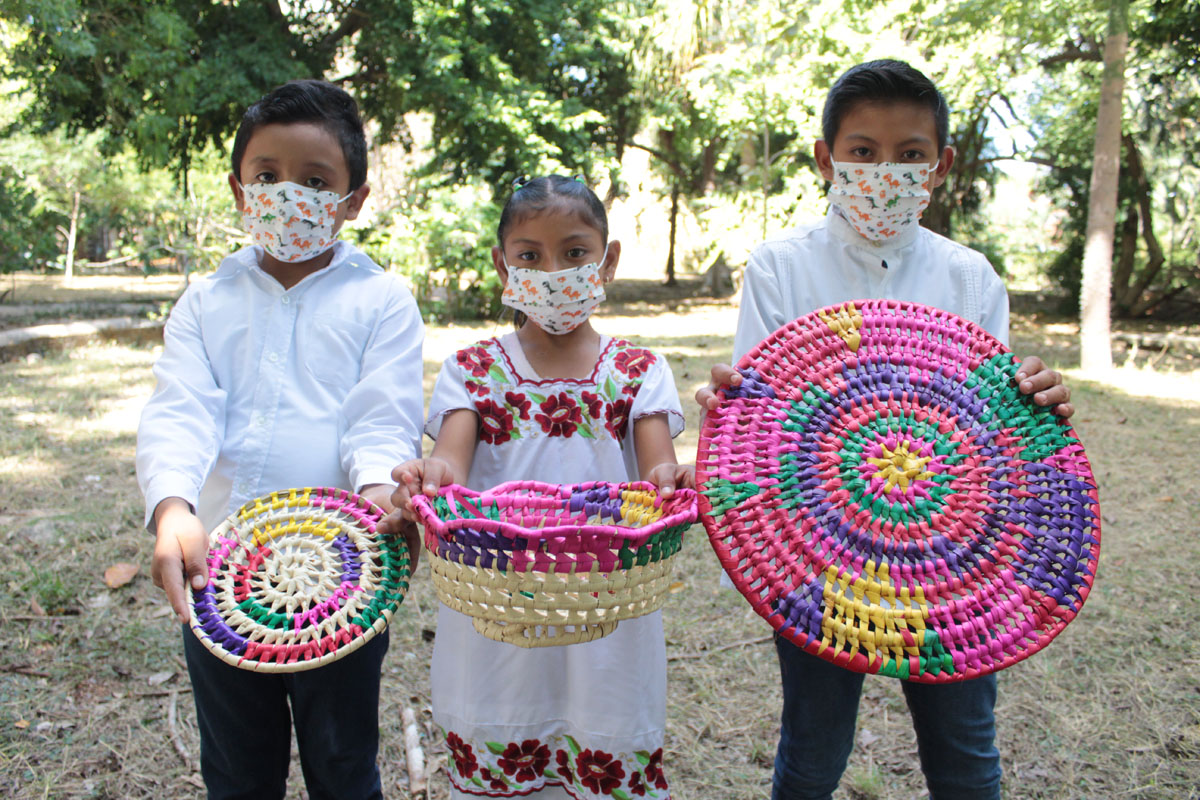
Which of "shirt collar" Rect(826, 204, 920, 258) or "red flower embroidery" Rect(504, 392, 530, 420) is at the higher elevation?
"shirt collar" Rect(826, 204, 920, 258)

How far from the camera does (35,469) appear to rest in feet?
14.6

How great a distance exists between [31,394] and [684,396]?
473cm

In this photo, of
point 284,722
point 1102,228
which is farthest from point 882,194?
point 1102,228

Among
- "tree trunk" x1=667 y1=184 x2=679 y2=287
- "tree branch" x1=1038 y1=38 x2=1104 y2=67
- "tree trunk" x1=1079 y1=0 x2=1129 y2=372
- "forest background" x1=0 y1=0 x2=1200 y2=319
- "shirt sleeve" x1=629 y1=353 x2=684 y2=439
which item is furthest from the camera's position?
"tree trunk" x1=667 y1=184 x2=679 y2=287

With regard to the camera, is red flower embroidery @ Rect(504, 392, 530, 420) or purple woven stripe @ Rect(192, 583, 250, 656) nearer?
purple woven stripe @ Rect(192, 583, 250, 656)

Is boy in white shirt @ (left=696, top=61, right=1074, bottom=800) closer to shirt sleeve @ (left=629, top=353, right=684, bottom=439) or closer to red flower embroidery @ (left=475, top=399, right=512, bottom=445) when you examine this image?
shirt sleeve @ (left=629, top=353, right=684, bottom=439)

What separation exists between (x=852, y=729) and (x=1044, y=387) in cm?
72

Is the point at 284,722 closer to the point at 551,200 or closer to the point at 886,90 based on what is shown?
the point at 551,200

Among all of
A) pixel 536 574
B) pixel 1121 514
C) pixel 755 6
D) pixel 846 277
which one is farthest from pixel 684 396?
pixel 755 6

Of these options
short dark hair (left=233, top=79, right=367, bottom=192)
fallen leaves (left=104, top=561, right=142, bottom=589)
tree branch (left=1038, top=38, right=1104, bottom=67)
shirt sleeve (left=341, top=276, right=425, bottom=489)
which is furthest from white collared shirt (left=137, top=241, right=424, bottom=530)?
tree branch (left=1038, top=38, right=1104, bottom=67)

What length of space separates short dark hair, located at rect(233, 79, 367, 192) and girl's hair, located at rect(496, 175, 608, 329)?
0.35m

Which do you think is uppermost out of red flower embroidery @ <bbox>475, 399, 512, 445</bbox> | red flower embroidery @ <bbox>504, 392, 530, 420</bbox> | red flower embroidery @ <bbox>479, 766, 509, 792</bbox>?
red flower embroidery @ <bbox>504, 392, 530, 420</bbox>

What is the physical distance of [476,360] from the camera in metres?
1.74

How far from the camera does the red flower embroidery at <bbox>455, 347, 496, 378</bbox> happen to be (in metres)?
1.73
